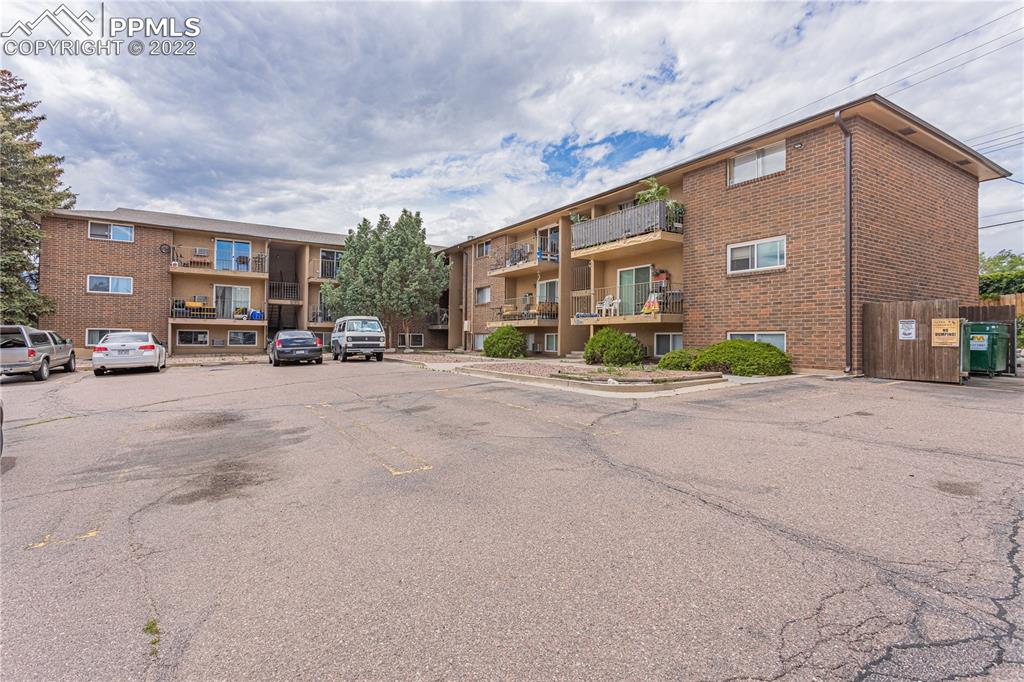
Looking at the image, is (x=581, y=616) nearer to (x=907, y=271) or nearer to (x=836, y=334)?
(x=836, y=334)

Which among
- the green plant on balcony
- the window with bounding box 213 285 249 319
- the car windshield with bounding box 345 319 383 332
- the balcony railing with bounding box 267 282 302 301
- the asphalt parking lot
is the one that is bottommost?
the asphalt parking lot

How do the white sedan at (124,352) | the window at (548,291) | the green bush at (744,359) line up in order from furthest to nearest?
the window at (548,291) → the white sedan at (124,352) → the green bush at (744,359)

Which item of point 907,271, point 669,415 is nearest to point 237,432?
point 669,415

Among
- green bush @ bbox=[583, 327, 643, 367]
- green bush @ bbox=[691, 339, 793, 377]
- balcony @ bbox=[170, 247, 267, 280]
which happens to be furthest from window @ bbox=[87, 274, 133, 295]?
green bush @ bbox=[691, 339, 793, 377]

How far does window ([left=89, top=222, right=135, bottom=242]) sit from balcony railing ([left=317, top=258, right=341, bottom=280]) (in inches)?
379

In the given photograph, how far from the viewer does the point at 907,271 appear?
1409cm

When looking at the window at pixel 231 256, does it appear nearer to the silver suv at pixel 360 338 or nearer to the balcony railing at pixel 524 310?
the silver suv at pixel 360 338

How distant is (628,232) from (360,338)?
475 inches

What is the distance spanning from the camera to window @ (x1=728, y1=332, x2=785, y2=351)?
14.1 metres

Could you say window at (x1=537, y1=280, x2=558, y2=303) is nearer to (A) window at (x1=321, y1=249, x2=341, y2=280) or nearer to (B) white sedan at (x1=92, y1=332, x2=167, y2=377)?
(A) window at (x1=321, y1=249, x2=341, y2=280)

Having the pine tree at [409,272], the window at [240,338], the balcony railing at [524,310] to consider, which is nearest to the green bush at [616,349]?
the balcony railing at [524,310]

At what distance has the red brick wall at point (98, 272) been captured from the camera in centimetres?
2411

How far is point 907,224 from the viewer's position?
555 inches

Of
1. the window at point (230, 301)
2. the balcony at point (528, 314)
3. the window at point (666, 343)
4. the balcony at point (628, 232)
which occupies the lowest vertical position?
the window at point (666, 343)
